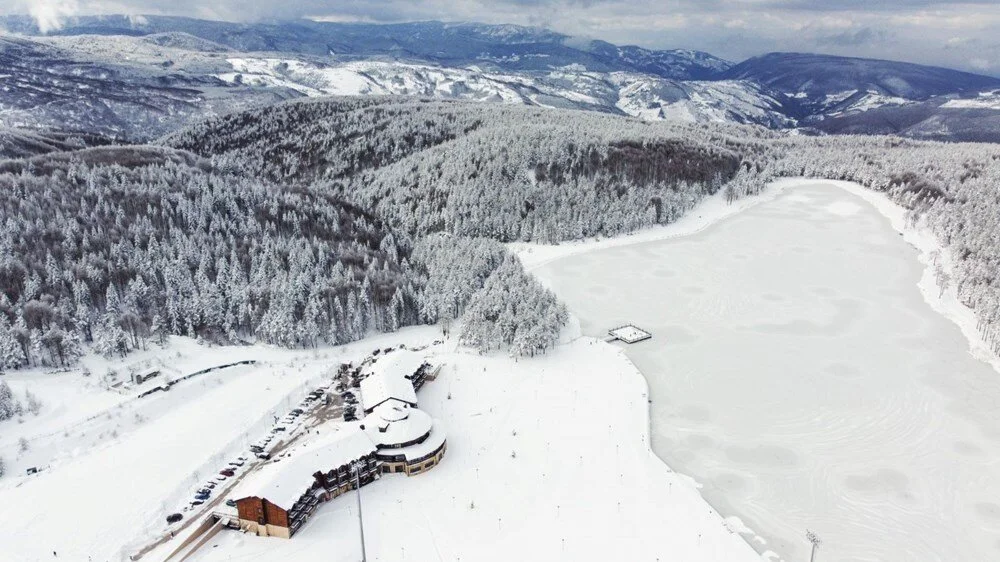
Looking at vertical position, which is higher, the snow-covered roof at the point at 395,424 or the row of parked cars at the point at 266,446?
the snow-covered roof at the point at 395,424

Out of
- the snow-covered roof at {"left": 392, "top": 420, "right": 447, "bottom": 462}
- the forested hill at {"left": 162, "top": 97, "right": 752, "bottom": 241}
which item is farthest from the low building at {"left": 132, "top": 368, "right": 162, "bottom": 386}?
the forested hill at {"left": 162, "top": 97, "right": 752, "bottom": 241}

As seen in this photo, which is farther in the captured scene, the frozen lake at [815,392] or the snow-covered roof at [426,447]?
the snow-covered roof at [426,447]

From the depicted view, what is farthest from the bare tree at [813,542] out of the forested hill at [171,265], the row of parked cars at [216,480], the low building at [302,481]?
the forested hill at [171,265]

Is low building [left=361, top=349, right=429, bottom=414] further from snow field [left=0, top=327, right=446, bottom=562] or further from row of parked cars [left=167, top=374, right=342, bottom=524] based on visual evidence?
snow field [left=0, top=327, right=446, bottom=562]

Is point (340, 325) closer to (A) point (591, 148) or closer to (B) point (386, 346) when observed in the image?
(B) point (386, 346)

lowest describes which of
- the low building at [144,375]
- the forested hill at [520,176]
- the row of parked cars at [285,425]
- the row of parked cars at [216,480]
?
the row of parked cars at [216,480]

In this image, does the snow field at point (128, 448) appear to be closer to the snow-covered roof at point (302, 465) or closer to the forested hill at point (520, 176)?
the snow-covered roof at point (302, 465)
